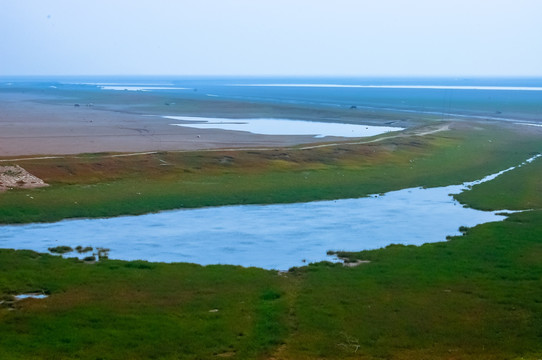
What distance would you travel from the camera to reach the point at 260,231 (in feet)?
94.8

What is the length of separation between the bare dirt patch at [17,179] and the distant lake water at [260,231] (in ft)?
22.6

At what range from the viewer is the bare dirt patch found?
35531 mm

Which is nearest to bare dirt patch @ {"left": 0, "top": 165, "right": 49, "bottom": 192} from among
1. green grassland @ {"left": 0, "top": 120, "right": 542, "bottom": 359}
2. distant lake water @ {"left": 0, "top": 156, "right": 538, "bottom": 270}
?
green grassland @ {"left": 0, "top": 120, "right": 542, "bottom": 359}

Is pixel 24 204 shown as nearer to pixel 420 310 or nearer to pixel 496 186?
pixel 420 310

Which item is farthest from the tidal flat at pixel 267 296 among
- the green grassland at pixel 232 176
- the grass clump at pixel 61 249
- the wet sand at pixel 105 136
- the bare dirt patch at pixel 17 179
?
the wet sand at pixel 105 136

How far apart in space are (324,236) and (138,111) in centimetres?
7826

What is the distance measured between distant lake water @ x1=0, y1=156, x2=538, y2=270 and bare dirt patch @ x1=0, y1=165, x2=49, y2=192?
6.88 m

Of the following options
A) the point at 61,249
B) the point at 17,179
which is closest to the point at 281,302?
the point at 61,249

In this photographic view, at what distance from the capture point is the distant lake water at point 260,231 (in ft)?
82.5

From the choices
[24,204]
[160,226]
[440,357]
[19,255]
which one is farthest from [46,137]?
[440,357]

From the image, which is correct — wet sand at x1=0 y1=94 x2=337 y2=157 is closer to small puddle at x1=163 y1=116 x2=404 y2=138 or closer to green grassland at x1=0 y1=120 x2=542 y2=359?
small puddle at x1=163 y1=116 x2=404 y2=138

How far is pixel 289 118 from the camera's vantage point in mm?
93938

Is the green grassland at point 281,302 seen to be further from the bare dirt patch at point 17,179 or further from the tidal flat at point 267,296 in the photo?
the bare dirt patch at point 17,179

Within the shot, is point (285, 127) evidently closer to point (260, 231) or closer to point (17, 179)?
point (17, 179)
